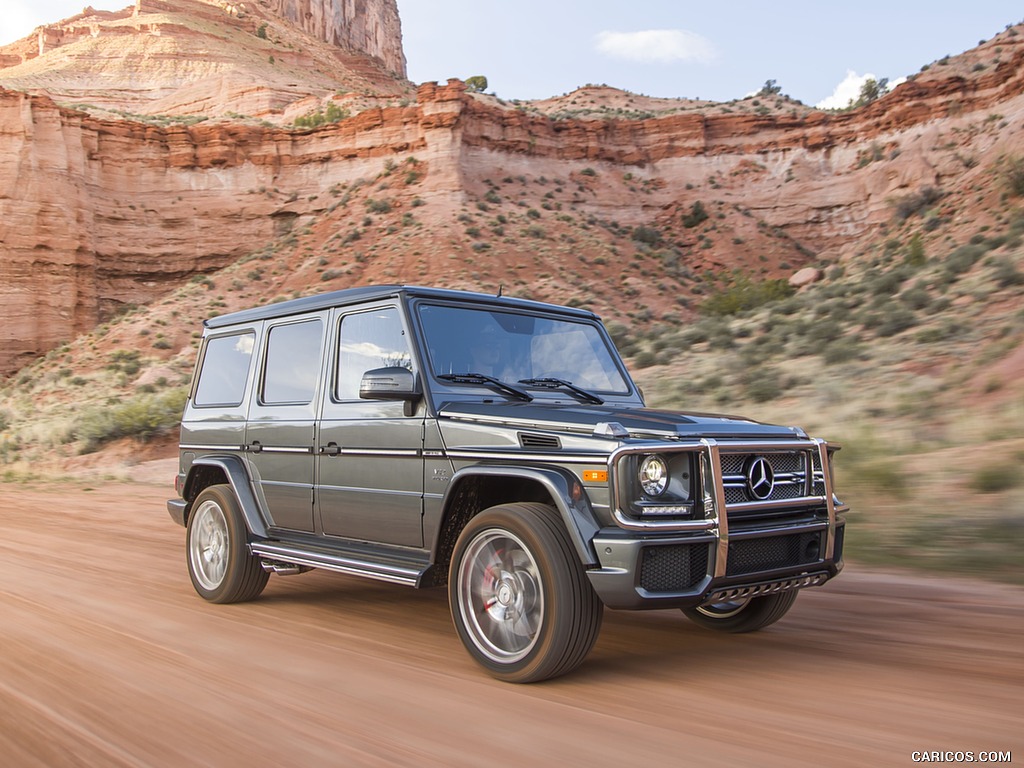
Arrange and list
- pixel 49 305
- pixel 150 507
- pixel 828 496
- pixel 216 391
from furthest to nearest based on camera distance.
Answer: pixel 49 305 < pixel 150 507 < pixel 216 391 < pixel 828 496

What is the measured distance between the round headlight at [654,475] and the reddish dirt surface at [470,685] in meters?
0.88

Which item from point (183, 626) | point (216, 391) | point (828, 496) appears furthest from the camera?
point (216, 391)

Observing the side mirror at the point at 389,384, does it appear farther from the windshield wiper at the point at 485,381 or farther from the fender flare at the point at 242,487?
the fender flare at the point at 242,487

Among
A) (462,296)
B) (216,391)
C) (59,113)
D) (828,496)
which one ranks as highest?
(59,113)

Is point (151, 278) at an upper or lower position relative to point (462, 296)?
upper

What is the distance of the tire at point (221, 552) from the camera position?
19.2 feet

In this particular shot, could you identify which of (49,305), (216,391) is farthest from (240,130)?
(216,391)

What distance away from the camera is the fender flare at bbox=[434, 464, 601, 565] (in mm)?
3801

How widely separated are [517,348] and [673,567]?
6.20ft

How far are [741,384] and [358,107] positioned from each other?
167 feet

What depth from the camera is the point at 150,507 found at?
1170cm

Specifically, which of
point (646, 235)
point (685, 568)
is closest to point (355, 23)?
point (646, 235)

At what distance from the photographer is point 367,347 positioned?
5234mm

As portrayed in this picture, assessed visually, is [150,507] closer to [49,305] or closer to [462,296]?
[462,296]
